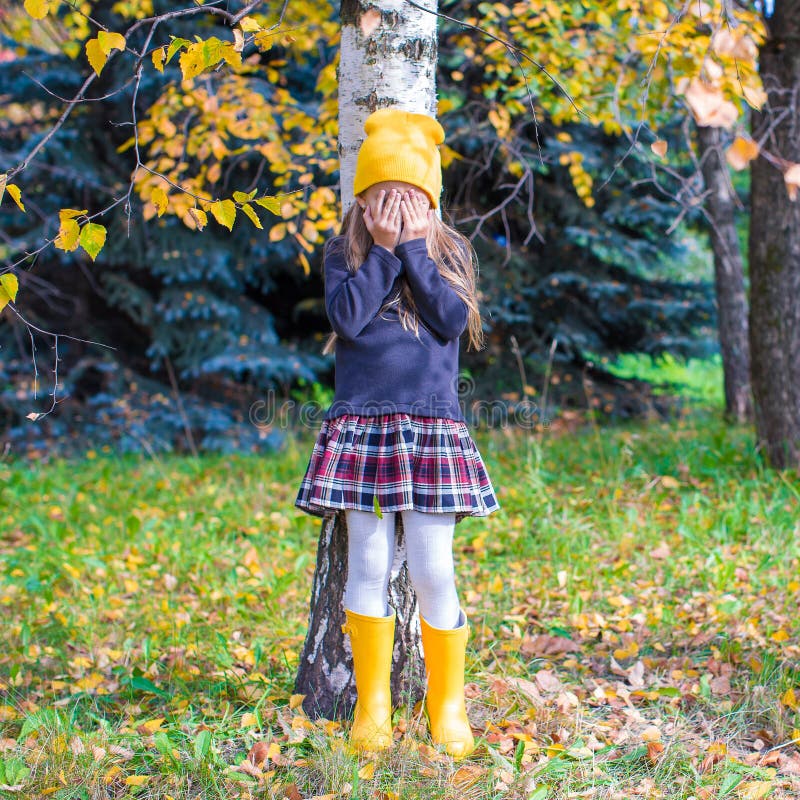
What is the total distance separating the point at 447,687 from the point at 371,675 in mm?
208

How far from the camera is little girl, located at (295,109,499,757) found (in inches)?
80.4

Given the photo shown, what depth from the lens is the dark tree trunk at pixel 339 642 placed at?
2320 mm

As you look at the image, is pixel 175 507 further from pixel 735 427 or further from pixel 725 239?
pixel 725 239

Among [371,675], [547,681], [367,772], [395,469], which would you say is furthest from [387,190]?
[547,681]

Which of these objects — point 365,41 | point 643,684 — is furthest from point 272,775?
point 365,41

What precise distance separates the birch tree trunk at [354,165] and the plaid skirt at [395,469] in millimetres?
202

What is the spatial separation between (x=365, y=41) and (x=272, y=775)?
2015mm

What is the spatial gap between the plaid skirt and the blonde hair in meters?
0.26

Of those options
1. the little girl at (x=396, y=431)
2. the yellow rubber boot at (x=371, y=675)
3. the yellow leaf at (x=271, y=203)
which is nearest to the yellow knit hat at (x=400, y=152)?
the little girl at (x=396, y=431)

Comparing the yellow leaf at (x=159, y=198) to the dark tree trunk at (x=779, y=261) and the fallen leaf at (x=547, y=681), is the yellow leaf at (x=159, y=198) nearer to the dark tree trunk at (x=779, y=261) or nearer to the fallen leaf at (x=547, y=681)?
the fallen leaf at (x=547, y=681)

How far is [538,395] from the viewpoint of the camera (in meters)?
6.79

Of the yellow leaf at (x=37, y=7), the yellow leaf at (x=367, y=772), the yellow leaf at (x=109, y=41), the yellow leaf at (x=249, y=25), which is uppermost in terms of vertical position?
the yellow leaf at (x=249, y=25)

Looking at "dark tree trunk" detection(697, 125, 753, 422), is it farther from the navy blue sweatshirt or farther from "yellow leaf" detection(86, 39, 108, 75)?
"yellow leaf" detection(86, 39, 108, 75)

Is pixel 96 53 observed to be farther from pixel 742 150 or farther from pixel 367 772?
pixel 367 772
